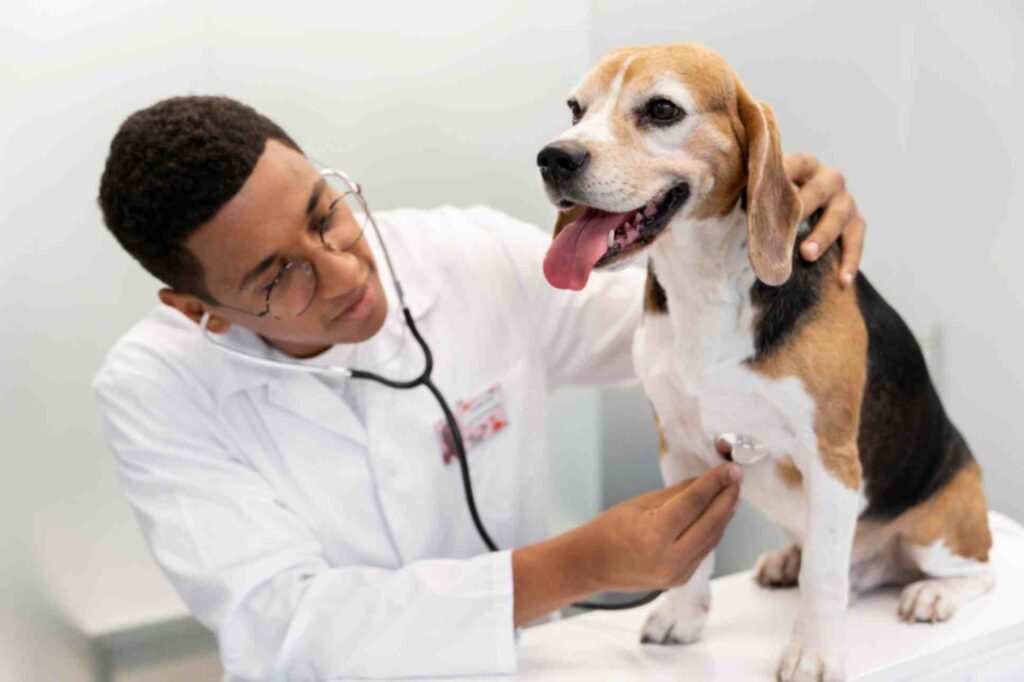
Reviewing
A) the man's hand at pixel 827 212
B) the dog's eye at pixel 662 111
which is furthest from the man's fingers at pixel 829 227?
the dog's eye at pixel 662 111

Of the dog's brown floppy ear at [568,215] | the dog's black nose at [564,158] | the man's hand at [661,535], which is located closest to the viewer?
the dog's black nose at [564,158]

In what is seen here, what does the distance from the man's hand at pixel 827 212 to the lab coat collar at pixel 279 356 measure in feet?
1.84

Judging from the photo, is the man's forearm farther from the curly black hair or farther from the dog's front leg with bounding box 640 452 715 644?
the curly black hair

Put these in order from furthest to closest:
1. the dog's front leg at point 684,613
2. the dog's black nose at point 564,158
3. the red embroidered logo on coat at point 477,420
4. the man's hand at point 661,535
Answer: the red embroidered logo on coat at point 477,420, the dog's front leg at point 684,613, the man's hand at point 661,535, the dog's black nose at point 564,158

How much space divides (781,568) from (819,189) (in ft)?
1.90

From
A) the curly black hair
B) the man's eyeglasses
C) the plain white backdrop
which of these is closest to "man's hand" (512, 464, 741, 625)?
the man's eyeglasses

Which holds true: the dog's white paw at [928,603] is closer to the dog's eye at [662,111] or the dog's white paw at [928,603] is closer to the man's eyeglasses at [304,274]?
the dog's eye at [662,111]

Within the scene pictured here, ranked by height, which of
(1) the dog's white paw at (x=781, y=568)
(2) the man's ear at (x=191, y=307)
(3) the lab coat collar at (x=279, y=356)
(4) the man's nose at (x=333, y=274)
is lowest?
(1) the dog's white paw at (x=781, y=568)

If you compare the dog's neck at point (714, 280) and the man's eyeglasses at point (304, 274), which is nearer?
the dog's neck at point (714, 280)

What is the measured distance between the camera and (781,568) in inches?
59.7

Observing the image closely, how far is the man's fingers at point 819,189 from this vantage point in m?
1.24

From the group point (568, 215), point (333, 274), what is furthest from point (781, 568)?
point (333, 274)

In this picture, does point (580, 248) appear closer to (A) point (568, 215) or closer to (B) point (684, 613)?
(A) point (568, 215)

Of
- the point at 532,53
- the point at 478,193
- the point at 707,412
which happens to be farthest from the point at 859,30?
the point at 707,412
